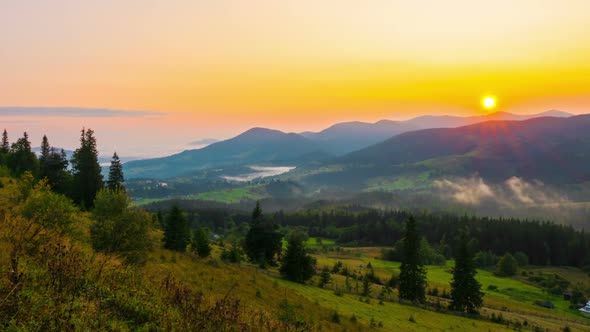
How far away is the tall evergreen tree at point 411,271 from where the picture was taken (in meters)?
62.0

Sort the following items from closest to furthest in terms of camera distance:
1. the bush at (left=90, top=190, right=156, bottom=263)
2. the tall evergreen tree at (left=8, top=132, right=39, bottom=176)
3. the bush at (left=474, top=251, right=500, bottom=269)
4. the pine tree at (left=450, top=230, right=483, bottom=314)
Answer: the bush at (left=90, top=190, right=156, bottom=263), the pine tree at (left=450, top=230, right=483, bottom=314), the tall evergreen tree at (left=8, top=132, right=39, bottom=176), the bush at (left=474, top=251, right=500, bottom=269)

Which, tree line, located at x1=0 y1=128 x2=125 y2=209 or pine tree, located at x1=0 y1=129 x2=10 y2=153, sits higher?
pine tree, located at x1=0 y1=129 x2=10 y2=153

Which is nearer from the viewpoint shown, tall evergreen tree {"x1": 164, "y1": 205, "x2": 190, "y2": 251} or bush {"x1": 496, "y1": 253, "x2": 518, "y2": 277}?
tall evergreen tree {"x1": 164, "y1": 205, "x2": 190, "y2": 251}

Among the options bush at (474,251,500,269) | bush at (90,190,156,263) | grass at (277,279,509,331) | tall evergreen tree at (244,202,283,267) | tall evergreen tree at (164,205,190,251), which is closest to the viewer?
bush at (90,190,156,263)

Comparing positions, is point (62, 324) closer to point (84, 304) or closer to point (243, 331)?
point (84, 304)

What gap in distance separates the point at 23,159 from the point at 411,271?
88.9 m

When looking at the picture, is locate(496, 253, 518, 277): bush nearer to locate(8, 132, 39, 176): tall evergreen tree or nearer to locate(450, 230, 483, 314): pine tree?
Answer: locate(450, 230, 483, 314): pine tree

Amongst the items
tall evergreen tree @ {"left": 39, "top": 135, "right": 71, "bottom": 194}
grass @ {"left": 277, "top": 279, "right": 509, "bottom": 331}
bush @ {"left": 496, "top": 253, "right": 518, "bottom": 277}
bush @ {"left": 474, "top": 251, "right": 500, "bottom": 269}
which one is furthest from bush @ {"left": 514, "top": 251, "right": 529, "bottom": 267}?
tall evergreen tree @ {"left": 39, "top": 135, "right": 71, "bottom": 194}

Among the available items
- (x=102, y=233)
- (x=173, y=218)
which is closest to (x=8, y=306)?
(x=102, y=233)

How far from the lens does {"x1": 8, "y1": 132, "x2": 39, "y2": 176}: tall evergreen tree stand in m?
80.3

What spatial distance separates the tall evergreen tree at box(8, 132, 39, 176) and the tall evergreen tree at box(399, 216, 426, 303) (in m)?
82.2

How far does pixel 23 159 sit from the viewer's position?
3189 inches

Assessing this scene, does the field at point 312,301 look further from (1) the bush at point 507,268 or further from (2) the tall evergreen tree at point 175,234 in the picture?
(1) the bush at point 507,268

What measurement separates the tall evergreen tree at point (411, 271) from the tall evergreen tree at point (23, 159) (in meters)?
82.2
